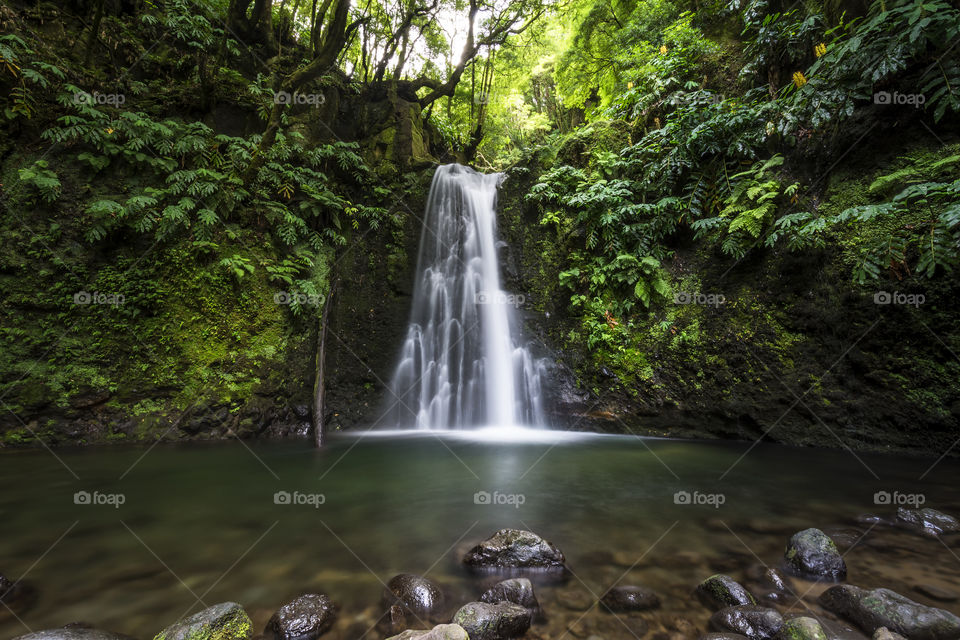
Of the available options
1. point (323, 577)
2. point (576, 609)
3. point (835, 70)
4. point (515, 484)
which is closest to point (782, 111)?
point (835, 70)

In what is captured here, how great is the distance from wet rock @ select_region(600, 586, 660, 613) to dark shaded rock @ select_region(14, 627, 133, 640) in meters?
2.35

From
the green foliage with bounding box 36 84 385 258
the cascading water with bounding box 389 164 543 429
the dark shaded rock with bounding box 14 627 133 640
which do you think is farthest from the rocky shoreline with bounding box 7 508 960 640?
the green foliage with bounding box 36 84 385 258

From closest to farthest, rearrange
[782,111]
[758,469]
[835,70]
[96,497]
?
1. [96,497]
2. [758,469]
3. [835,70]
4. [782,111]

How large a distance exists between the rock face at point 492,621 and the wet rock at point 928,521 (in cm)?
316

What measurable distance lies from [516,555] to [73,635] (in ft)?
7.13

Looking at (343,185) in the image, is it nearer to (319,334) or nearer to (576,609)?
(319,334)

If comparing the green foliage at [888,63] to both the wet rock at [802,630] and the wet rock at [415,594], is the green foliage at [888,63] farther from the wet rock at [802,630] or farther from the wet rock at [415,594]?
the wet rock at [415,594]

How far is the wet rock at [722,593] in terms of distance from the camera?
Result: 1943 mm

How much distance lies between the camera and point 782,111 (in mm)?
5738

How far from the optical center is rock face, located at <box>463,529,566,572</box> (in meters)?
2.38

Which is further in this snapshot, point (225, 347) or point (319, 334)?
point (319, 334)

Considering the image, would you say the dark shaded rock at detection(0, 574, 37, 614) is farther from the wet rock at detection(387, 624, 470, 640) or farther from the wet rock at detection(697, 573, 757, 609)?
the wet rock at detection(697, 573, 757, 609)

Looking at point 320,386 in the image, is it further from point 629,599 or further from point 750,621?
point 750,621

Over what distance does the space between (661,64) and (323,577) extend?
991cm
